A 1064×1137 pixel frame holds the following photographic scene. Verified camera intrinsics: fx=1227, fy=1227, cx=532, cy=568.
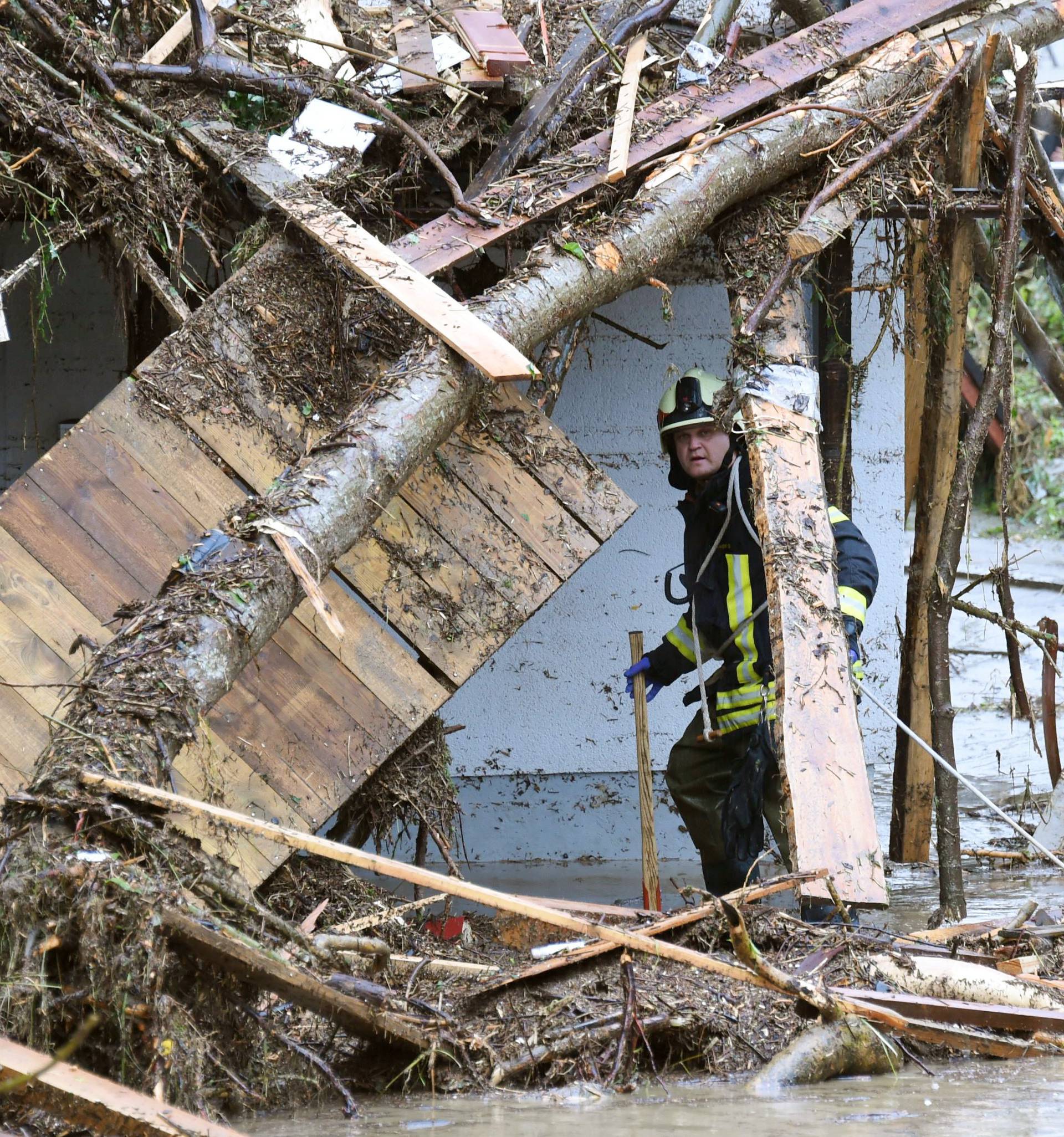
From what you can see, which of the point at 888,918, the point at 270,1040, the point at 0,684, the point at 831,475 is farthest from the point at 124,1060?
the point at 831,475

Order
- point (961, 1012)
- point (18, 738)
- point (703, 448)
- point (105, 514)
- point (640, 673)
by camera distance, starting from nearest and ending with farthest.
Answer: point (961, 1012) → point (18, 738) → point (105, 514) → point (703, 448) → point (640, 673)

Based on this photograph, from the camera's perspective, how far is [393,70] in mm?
4871

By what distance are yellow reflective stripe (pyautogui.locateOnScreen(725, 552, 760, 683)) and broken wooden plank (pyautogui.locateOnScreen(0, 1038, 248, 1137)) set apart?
9.93ft

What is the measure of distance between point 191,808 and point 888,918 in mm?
3495

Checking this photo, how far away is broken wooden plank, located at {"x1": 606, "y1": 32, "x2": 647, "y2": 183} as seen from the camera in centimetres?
456

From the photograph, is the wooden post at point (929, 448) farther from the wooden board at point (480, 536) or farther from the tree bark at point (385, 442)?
the wooden board at point (480, 536)

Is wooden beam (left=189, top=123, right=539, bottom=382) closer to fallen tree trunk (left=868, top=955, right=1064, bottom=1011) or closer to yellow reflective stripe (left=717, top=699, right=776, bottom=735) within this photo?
yellow reflective stripe (left=717, top=699, right=776, bottom=735)

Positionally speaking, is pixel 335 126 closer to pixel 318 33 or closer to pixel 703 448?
pixel 318 33

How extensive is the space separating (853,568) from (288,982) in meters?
2.73

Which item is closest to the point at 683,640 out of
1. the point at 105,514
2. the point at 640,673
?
the point at 640,673

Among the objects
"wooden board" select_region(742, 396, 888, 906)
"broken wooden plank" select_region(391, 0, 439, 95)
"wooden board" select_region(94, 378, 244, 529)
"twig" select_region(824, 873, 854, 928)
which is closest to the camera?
"twig" select_region(824, 873, 854, 928)

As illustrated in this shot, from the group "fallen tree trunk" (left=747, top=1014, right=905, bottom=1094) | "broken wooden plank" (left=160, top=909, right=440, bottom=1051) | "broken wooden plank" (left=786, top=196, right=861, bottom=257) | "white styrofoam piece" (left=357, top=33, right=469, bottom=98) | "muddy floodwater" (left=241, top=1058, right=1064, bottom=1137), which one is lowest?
"muddy floodwater" (left=241, top=1058, right=1064, bottom=1137)

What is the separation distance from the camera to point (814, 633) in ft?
12.3

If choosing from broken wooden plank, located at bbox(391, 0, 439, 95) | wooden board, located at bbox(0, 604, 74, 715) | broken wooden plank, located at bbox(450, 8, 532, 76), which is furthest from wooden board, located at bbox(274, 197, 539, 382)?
wooden board, located at bbox(0, 604, 74, 715)
